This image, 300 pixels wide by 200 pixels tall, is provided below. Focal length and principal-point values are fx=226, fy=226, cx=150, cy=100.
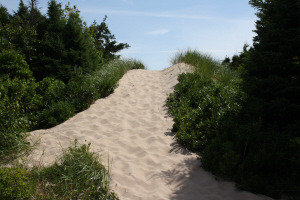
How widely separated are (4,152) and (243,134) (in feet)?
Answer: 13.1

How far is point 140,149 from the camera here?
442cm

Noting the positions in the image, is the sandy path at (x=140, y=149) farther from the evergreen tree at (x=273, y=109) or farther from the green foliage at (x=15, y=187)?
the green foliage at (x=15, y=187)

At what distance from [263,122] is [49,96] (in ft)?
18.2

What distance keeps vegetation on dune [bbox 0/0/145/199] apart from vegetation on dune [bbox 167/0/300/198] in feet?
6.03

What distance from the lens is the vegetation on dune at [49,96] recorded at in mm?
2887

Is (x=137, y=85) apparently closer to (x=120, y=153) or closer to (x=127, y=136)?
(x=127, y=136)

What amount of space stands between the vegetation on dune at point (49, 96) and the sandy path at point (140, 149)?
336mm

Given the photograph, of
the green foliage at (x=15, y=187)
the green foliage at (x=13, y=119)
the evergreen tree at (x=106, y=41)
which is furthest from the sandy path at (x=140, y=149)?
the evergreen tree at (x=106, y=41)

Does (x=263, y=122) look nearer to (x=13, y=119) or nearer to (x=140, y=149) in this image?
(x=140, y=149)

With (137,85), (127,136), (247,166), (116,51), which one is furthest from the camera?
(116,51)

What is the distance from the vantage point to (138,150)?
4.40m

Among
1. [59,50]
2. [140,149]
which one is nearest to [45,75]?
[59,50]

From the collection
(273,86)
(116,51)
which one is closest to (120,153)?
(273,86)

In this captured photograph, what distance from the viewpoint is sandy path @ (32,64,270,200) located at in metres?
3.17
